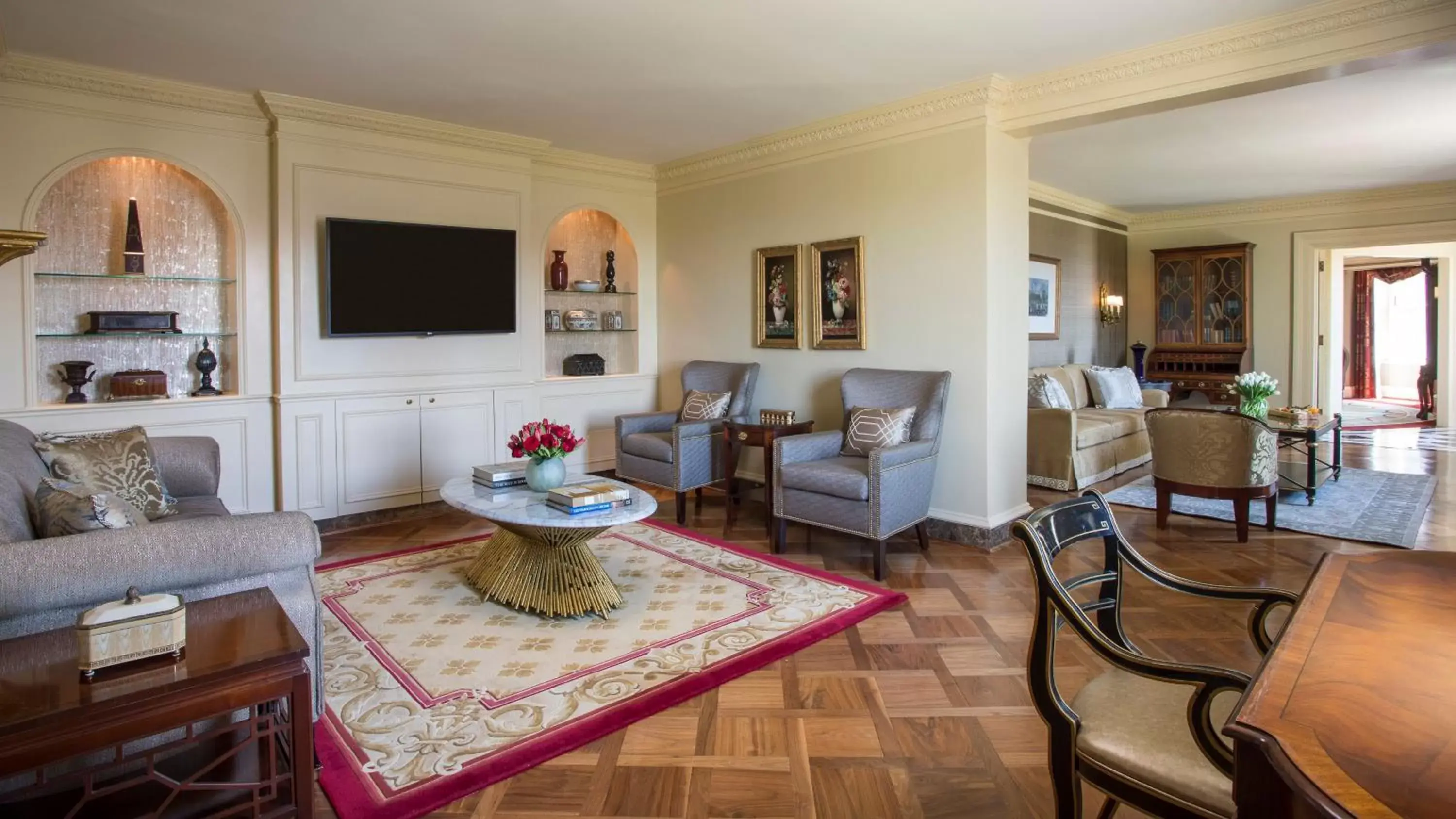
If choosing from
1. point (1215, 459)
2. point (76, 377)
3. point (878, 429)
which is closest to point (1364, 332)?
point (1215, 459)

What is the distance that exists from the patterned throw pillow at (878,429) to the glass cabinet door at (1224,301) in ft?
19.7

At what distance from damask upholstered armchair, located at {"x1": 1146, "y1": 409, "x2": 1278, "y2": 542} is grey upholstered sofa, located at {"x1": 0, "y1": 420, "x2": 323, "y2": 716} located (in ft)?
15.5

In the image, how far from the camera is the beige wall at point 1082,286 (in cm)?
780

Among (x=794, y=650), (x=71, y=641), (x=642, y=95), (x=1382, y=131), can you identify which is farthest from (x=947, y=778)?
(x=1382, y=131)

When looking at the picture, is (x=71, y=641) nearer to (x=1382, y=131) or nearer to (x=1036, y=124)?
(x=1036, y=124)

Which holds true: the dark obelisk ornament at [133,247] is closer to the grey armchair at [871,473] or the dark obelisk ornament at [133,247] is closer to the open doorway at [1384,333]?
the grey armchair at [871,473]

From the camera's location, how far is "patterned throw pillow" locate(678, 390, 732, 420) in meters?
5.60

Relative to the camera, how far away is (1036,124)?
4.39m

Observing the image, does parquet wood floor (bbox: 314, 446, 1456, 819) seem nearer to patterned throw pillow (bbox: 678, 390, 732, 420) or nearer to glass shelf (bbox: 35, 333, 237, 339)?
patterned throw pillow (bbox: 678, 390, 732, 420)

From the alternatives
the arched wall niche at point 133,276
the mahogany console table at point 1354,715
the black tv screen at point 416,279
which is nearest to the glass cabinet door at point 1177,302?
the black tv screen at point 416,279

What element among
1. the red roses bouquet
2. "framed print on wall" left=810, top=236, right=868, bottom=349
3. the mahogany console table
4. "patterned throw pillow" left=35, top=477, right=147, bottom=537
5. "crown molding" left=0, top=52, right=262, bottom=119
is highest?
"crown molding" left=0, top=52, right=262, bottom=119

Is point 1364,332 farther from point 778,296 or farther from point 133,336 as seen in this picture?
point 133,336

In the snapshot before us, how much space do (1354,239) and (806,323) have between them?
6271 mm

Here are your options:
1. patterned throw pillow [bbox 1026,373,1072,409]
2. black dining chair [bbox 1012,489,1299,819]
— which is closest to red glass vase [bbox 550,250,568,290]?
patterned throw pillow [bbox 1026,373,1072,409]
